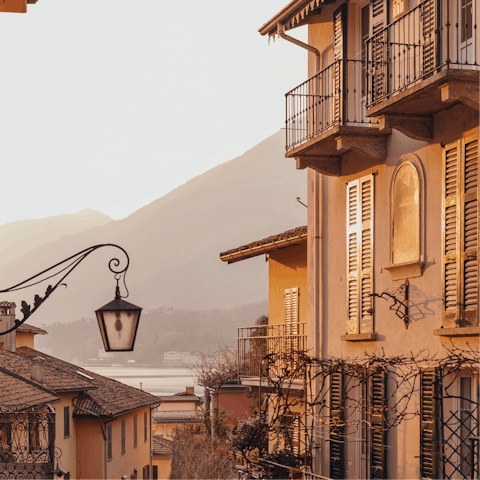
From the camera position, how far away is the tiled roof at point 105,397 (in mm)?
32938

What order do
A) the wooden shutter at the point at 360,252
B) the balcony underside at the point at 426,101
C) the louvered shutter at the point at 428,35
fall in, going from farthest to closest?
the wooden shutter at the point at 360,252 → the louvered shutter at the point at 428,35 → the balcony underside at the point at 426,101

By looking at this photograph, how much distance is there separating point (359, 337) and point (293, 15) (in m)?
6.14

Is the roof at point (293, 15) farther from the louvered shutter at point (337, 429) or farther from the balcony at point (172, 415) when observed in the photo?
the balcony at point (172, 415)

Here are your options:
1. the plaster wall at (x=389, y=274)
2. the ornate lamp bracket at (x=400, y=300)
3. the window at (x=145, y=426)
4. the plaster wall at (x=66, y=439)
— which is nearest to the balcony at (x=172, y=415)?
the window at (x=145, y=426)

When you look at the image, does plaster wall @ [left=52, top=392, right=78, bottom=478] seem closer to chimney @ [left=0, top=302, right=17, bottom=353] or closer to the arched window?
chimney @ [left=0, top=302, right=17, bottom=353]

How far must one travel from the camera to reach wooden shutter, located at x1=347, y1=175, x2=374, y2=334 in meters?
12.9

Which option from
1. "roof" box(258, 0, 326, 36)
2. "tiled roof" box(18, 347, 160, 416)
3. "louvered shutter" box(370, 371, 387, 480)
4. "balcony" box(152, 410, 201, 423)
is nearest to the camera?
"louvered shutter" box(370, 371, 387, 480)

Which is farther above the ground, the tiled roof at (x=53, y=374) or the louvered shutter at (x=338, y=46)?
the louvered shutter at (x=338, y=46)

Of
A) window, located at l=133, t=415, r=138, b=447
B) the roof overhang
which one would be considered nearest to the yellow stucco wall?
the roof overhang

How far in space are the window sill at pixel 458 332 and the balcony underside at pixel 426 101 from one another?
8.80ft

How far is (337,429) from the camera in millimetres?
13703

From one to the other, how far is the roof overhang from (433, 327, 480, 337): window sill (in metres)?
6.33

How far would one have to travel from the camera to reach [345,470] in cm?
1336

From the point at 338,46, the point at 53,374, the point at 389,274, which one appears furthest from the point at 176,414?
the point at 389,274
